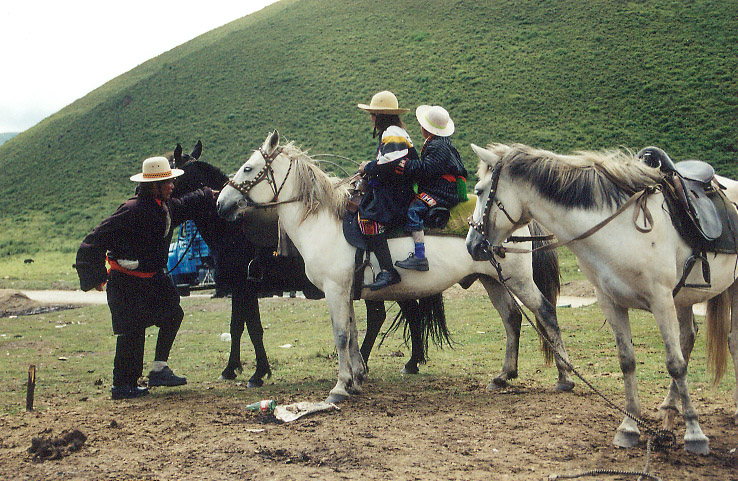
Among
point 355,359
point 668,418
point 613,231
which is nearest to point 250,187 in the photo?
point 355,359

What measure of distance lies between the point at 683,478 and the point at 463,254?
3.13 metres

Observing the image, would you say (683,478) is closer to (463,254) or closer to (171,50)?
(463,254)

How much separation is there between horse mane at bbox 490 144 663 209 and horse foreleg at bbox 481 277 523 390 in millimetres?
2431

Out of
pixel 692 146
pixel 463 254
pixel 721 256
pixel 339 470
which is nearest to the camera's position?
pixel 339 470

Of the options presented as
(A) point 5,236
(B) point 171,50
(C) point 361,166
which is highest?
(B) point 171,50

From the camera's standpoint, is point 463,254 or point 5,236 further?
point 5,236

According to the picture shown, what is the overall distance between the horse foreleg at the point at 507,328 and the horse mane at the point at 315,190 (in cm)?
176

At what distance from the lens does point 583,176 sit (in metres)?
4.89


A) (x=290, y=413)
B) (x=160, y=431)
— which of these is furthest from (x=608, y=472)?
(x=160, y=431)

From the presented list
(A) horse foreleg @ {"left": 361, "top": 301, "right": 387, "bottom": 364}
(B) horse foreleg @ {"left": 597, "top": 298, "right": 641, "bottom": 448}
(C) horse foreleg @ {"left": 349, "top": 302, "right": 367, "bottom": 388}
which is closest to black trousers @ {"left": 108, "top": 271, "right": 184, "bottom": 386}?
(C) horse foreleg @ {"left": 349, "top": 302, "right": 367, "bottom": 388}

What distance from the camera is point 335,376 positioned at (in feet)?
26.5

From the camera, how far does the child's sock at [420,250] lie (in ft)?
21.9

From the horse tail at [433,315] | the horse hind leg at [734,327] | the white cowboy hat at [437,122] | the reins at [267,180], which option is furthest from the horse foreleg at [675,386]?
the reins at [267,180]

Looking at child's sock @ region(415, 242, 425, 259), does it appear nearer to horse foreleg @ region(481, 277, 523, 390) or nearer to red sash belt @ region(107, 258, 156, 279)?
horse foreleg @ region(481, 277, 523, 390)
